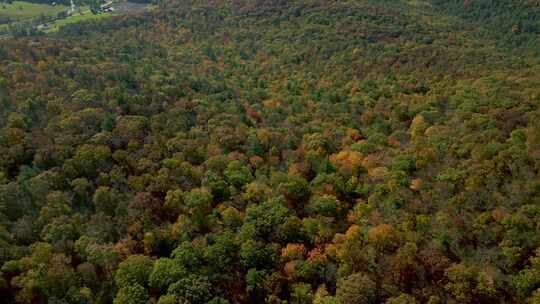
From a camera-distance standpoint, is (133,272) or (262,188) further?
(262,188)

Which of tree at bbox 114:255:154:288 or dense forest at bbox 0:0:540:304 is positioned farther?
tree at bbox 114:255:154:288

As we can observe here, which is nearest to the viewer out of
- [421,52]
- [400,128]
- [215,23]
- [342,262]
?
[342,262]

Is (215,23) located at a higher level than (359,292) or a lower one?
higher

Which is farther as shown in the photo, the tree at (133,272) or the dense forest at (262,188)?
the tree at (133,272)

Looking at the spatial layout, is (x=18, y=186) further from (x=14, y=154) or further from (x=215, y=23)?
(x=215, y=23)

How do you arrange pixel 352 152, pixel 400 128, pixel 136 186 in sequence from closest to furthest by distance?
1. pixel 136 186
2. pixel 352 152
3. pixel 400 128

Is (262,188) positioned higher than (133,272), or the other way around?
(262,188)

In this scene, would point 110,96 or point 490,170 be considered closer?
point 490,170

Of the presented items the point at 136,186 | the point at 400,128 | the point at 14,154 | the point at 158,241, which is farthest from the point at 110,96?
the point at 400,128
